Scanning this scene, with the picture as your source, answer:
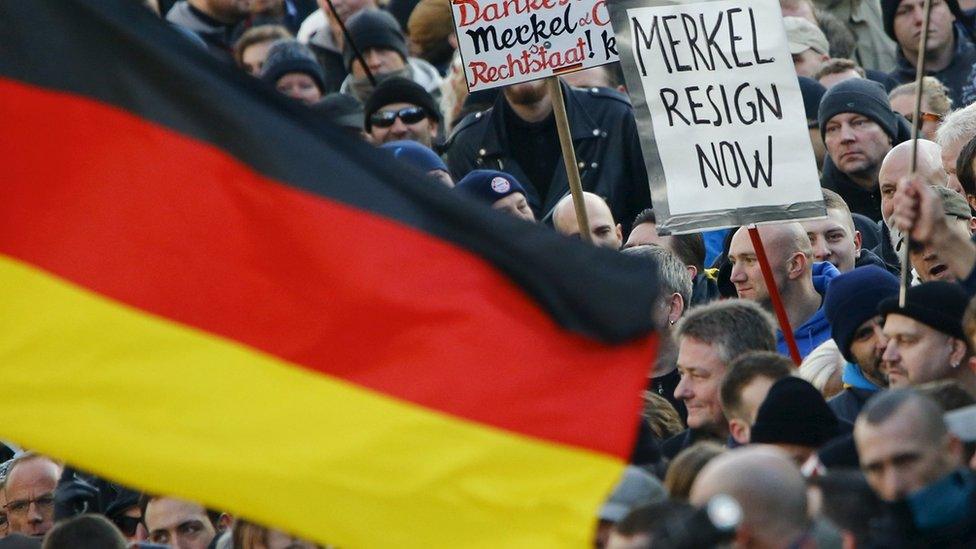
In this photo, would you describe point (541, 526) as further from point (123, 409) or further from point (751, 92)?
point (751, 92)

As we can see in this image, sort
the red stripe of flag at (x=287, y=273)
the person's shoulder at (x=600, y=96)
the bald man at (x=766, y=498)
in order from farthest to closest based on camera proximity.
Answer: the person's shoulder at (x=600, y=96), the red stripe of flag at (x=287, y=273), the bald man at (x=766, y=498)

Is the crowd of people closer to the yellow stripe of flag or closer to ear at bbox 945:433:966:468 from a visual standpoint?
ear at bbox 945:433:966:468

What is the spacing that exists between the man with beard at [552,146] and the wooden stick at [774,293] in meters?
2.60

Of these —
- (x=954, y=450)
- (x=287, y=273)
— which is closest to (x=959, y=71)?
(x=954, y=450)

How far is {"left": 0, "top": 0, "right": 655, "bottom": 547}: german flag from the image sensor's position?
5.45 m

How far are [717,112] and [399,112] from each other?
13.0 ft

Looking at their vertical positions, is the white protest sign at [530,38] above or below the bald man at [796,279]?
above

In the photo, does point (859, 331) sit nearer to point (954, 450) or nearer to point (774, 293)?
point (774, 293)

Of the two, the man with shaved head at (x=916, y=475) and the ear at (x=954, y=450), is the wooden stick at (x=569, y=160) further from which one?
the man with shaved head at (x=916, y=475)

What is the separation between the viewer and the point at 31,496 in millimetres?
10289

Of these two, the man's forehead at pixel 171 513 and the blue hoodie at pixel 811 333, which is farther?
the blue hoodie at pixel 811 333

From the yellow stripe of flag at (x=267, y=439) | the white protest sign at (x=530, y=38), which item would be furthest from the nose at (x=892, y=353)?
the white protest sign at (x=530, y=38)

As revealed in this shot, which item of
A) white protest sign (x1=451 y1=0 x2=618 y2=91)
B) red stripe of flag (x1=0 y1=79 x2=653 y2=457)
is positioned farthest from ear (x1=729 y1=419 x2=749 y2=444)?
white protest sign (x1=451 y1=0 x2=618 y2=91)

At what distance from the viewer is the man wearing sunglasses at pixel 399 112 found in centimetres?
1225
